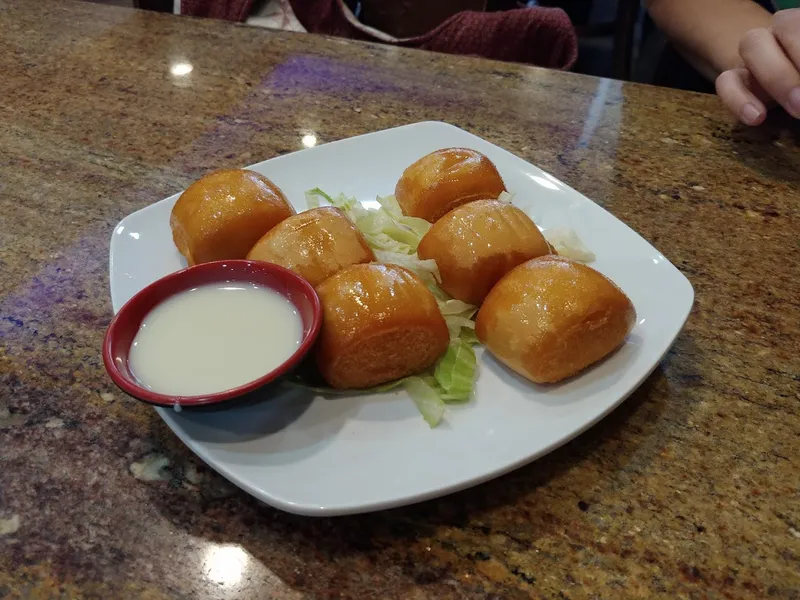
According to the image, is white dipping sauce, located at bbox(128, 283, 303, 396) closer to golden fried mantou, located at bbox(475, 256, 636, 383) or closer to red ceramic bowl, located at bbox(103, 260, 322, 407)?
red ceramic bowl, located at bbox(103, 260, 322, 407)

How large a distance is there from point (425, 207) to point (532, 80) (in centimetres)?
93

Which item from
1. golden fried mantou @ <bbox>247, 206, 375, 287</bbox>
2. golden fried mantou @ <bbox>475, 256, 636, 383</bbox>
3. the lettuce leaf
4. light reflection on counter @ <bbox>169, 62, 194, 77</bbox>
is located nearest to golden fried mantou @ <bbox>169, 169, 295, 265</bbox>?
golden fried mantou @ <bbox>247, 206, 375, 287</bbox>

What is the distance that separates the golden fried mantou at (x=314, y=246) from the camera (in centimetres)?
97

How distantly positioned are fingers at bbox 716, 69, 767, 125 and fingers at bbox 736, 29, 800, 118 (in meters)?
0.04

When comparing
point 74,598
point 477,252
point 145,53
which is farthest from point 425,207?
point 145,53

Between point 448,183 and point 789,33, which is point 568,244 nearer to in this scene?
point 448,183

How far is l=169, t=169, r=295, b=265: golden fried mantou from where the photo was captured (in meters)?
1.05

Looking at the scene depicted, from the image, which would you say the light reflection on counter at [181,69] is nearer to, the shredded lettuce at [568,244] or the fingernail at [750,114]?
the shredded lettuce at [568,244]

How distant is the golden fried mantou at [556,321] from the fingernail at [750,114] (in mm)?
951

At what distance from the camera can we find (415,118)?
1731mm

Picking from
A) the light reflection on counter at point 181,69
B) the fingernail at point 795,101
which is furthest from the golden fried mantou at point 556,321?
the light reflection on counter at point 181,69

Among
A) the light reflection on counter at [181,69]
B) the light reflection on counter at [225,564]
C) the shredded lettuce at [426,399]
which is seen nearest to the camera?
the light reflection on counter at [225,564]

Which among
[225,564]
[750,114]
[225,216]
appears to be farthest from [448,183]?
[750,114]

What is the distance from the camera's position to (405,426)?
0.84m
